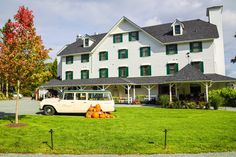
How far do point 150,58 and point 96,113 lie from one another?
1768 centimetres

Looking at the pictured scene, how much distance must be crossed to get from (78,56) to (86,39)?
3175mm

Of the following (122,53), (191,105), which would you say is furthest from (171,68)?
(191,105)

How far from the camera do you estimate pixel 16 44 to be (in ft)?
41.9

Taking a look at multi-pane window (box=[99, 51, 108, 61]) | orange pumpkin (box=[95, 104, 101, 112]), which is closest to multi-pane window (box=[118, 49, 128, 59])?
multi-pane window (box=[99, 51, 108, 61])

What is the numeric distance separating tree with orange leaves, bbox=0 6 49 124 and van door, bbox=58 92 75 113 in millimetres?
5017

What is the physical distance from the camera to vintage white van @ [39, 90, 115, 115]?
1803cm

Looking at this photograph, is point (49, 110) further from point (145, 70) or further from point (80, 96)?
point (145, 70)

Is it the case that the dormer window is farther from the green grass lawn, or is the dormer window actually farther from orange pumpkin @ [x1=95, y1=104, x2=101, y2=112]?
the green grass lawn

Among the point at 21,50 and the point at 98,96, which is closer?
the point at 21,50

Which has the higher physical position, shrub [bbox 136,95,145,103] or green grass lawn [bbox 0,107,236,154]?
shrub [bbox 136,95,145,103]

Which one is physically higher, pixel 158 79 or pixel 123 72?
pixel 123 72

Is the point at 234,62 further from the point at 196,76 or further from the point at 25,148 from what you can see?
the point at 25,148

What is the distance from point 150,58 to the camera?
32.5 m

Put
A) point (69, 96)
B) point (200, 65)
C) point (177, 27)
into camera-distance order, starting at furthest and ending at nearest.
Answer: point (177, 27) → point (200, 65) → point (69, 96)
